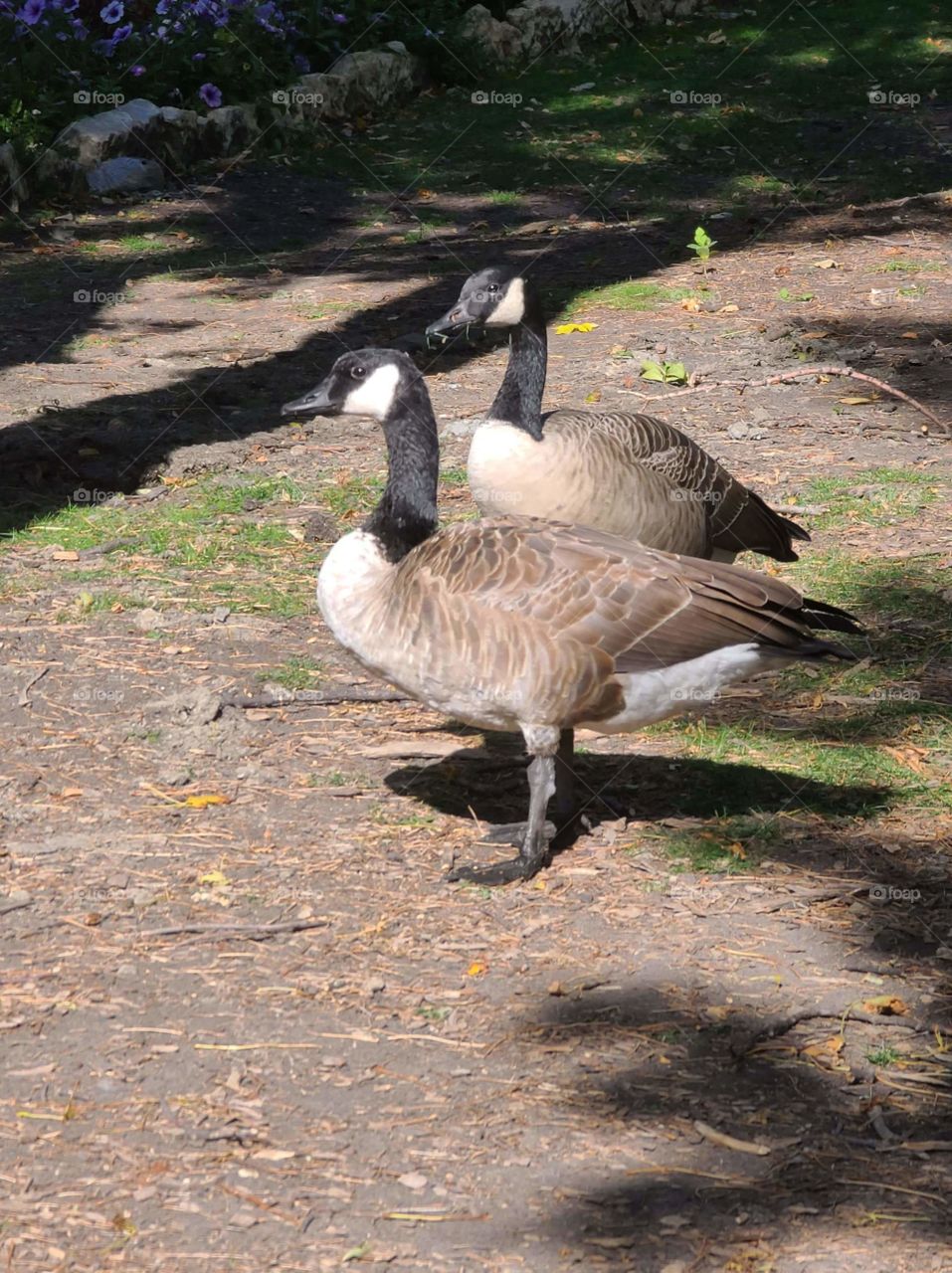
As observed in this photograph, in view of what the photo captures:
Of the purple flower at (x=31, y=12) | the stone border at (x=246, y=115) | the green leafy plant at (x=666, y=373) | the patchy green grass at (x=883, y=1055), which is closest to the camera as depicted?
the patchy green grass at (x=883, y=1055)

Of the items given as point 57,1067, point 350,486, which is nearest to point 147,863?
point 57,1067

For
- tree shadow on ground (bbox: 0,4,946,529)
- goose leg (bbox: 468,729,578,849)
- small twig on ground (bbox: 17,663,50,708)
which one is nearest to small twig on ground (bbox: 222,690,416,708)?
small twig on ground (bbox: 17,663,50,708)

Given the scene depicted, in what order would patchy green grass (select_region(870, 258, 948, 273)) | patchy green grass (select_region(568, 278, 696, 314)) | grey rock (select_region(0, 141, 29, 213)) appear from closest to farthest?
patchy green grass (select_region(568, 278, 696, 314)) < patchy green grass (select_region(870, 258, 948, 273)) < grey rock (select_region(0, 141, 29, 213))

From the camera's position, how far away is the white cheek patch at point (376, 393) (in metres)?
4.41

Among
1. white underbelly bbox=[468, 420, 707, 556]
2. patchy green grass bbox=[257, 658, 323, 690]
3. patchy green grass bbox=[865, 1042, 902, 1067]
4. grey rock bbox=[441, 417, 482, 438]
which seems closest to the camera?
patchy green grass bbox=[865, 1042, 902, 1067]

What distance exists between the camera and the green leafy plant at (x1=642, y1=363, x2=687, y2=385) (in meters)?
8.27

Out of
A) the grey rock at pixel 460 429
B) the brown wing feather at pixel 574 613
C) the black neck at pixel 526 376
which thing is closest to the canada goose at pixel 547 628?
the brown wing feather at pixel 574 613

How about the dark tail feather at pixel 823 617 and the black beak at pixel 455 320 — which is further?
the black beak at pixel 455 320

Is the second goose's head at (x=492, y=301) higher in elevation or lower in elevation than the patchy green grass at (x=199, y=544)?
higher

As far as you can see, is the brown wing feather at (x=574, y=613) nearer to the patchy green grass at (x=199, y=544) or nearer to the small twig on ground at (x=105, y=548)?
the patchy green grass at (x=199, y=544)

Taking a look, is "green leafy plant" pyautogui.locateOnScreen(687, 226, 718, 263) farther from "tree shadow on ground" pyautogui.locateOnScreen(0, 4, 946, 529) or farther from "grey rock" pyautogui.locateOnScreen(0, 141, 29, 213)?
"grey rock" pyautogui.locateOnScreen(0, 141, 29, 213)

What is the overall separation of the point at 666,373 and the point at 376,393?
13.6 feet

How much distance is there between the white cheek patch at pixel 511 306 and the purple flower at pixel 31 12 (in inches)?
338

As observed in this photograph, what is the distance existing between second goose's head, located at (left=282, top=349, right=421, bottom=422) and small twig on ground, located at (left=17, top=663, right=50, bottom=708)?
4.68ft
